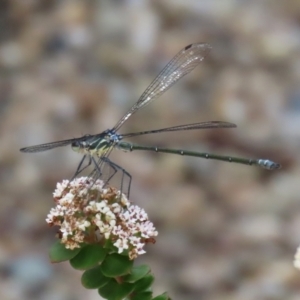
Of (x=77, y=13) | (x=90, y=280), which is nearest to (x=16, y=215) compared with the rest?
(x=77, y=13)

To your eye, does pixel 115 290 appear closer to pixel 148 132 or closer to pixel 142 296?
pixel 142 296

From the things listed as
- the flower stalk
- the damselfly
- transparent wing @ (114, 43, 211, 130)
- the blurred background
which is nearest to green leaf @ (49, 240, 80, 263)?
the flower stalk

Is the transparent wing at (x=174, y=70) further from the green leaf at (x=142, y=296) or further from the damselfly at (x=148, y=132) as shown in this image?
the green leaf at (x=142, y=296)

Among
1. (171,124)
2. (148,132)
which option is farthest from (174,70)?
(171,124)

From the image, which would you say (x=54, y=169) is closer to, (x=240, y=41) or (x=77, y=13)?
(x=77, y=13)

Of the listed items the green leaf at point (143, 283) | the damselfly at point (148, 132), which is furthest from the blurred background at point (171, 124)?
the green leaf at point (143, 283)

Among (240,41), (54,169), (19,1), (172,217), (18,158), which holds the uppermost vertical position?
(19,1)

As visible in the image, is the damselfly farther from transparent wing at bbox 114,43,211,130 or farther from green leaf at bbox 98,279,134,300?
green leaf at bbox 98,279,134,300
